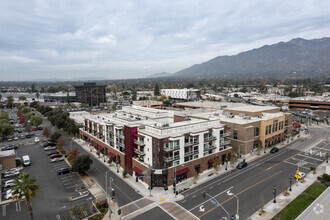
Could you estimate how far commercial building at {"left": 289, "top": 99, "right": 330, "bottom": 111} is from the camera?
472 feet

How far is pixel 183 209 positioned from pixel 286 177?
3013 cm

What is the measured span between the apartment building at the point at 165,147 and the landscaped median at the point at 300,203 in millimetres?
20022

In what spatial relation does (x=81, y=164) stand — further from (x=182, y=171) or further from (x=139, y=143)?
(x=182, y=171)

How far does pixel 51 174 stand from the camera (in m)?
58.0

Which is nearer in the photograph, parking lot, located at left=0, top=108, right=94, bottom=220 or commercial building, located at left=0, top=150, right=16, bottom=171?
parking lot, located at left=0, top=108, right=94, bottom=220

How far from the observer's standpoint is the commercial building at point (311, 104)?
144m

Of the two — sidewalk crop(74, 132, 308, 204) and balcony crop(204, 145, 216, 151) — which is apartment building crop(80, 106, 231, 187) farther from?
sidewalk crop(74, 132, 308, 204)

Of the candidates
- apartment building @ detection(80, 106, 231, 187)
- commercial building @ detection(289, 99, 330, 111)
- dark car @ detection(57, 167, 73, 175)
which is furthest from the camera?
commercial building @ detection(289, 99, 330, 111)

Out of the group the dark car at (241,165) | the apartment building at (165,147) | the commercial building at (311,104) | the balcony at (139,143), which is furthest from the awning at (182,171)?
the commercial building at (311,104)

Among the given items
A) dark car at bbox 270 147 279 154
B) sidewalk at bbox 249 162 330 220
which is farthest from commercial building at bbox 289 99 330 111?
sidewalk at bbox 249 162 330 220

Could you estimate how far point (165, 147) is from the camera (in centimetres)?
4928

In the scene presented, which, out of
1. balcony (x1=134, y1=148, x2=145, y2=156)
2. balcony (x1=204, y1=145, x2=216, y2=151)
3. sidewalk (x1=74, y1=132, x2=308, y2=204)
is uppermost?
balcony (x1=134, y1=148, x2=145, y2=156)

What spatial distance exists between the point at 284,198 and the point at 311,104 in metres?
135

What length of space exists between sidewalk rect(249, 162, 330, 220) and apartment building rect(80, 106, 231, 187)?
17.3 meters
